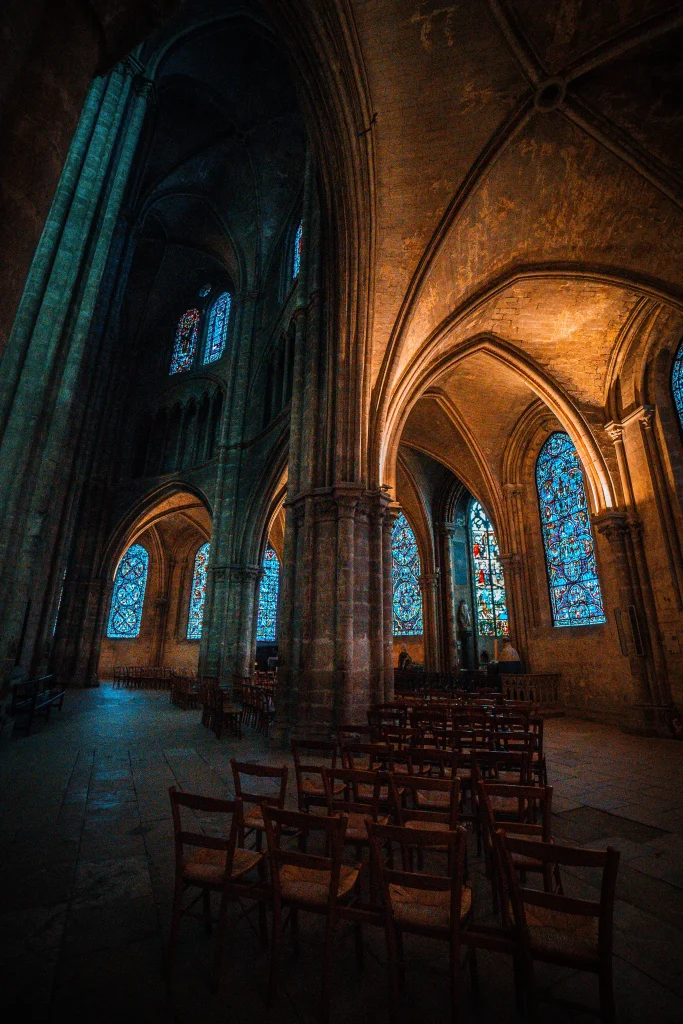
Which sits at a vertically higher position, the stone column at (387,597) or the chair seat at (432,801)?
the stone column at (387,597)

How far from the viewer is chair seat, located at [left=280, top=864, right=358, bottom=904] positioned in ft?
7.25

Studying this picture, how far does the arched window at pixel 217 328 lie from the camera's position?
21703 millimetres

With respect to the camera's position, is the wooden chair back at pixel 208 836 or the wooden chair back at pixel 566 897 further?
the wooden chair back at pixel 208 836

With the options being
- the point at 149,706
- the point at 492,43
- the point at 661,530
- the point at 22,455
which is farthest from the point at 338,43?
the point at 149,706

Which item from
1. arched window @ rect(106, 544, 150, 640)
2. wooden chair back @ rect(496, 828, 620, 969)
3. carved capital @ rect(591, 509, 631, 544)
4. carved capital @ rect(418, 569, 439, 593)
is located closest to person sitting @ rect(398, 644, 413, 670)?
carved capital @ rect(418, 569, 439, 593)

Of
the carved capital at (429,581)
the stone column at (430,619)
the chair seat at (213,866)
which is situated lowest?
the chair seat at (213,866)

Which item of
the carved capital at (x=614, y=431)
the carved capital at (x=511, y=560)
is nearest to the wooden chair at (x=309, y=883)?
the carved capital at (x=614, y=431)

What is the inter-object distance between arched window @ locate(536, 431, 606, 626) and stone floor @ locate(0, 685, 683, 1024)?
8.71m

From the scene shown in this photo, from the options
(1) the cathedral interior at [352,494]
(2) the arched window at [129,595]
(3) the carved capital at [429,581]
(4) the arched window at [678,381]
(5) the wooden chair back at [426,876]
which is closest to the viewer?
(5) the wooden chair back at [426,876]

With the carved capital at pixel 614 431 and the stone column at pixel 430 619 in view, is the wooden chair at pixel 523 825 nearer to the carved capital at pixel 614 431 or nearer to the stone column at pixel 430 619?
the carved capital at pixel 614 431

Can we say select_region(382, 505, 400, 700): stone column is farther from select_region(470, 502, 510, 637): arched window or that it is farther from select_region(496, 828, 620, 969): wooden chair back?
select_region(470, 502, 510, 637): arched window

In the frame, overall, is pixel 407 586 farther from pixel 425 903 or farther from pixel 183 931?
pixel 425 903

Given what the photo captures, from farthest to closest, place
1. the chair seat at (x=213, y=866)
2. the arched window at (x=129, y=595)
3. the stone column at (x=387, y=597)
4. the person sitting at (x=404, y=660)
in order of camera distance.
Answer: the arched window at (x=129, y=595) → the person sitting at (x=404, y=660) → the stone column at (x=387, y=597) → the chair seat at (x=213, y=866)

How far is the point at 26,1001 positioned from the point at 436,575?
20222 millimetres
